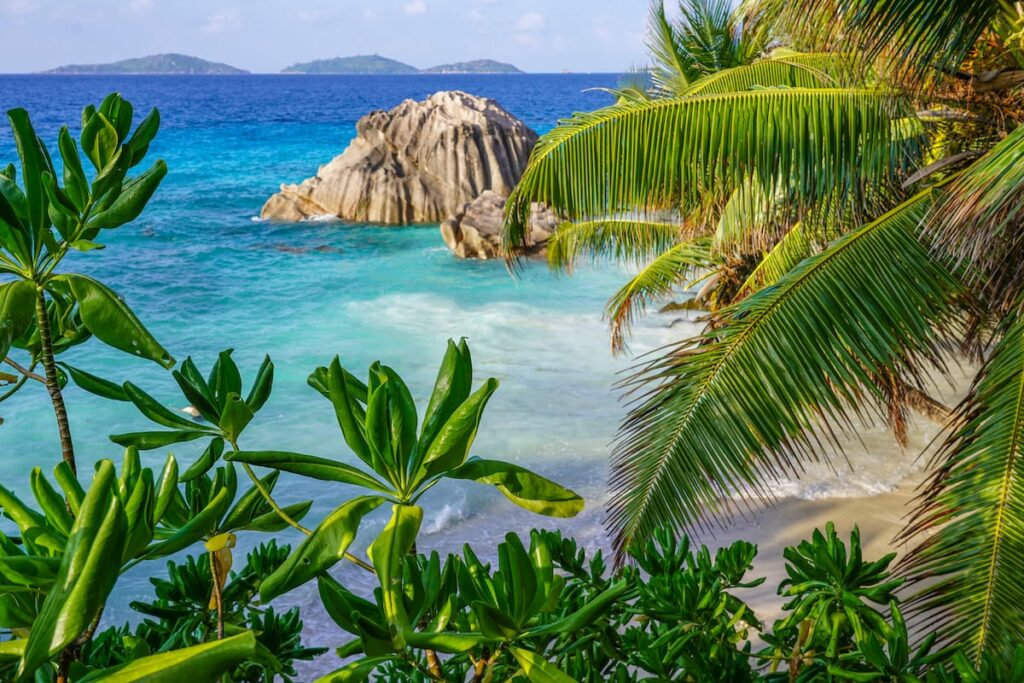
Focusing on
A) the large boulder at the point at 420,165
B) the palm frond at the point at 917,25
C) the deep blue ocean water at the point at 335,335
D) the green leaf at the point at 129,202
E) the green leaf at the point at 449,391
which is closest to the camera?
the green leaf at the point at 449,391

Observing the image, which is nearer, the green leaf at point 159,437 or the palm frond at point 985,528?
the green leaf at point 159,437

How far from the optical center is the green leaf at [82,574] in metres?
0.77

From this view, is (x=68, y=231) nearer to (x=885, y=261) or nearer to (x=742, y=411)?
(x=742, y=411)

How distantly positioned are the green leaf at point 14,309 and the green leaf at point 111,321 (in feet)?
0.17

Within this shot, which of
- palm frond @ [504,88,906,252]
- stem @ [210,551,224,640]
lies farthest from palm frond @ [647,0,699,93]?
stem @ [210,551,224,640]

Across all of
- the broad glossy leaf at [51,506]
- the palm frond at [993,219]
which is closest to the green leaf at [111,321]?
the broad glossy leaf at [51,506]

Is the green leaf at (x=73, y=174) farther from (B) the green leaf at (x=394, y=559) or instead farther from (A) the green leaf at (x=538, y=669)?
(A) the green leaf at (x=538, y=669)

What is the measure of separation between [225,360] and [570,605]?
→ 0.75 metres

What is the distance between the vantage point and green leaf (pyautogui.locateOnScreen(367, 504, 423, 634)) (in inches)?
40.0

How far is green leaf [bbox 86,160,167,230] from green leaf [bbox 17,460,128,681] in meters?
0.51

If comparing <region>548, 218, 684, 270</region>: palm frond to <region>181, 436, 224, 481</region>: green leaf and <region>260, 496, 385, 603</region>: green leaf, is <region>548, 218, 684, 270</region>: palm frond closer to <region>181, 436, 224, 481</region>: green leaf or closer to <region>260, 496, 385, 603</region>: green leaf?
<region>181, 436, 224, 481</region>: green leaf

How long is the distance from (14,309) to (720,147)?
3.94 metres

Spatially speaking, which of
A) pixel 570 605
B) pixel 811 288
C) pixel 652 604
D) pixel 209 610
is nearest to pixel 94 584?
pixel 209 610

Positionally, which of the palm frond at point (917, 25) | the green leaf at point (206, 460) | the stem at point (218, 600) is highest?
the palm frond at point (917, 25)
